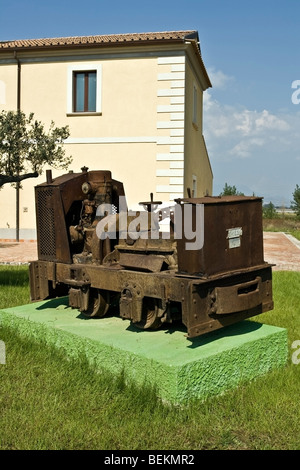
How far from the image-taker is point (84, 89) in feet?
53.9

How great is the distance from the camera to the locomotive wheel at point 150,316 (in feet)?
13.7

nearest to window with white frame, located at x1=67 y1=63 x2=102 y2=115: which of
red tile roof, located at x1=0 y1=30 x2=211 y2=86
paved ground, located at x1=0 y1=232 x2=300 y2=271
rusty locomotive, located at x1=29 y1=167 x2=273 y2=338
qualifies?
red tile roof, located at x1=0 y1=30 x2=211 y2=86

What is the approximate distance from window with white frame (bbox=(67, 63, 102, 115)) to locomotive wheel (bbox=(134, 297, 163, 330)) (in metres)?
12.7

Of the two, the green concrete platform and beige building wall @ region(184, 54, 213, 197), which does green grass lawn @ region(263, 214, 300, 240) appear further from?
the green concrete platform

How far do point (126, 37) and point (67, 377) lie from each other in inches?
585

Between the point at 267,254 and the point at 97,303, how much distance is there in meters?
10.1

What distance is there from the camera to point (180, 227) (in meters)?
3.67

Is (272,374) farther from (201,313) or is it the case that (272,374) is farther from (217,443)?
(217,443)

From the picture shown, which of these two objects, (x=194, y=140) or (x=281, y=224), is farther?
(x=281, y=224)

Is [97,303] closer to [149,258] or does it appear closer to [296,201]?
[149,258]

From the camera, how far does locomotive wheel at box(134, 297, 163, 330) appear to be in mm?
4176

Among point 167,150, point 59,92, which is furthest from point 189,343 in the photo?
point 59,92

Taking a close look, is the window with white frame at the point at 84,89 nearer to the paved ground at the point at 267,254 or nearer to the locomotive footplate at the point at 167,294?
the paved ground at the point at 267,254

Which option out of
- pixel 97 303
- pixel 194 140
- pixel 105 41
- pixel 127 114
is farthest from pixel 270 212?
pixel 97 303
